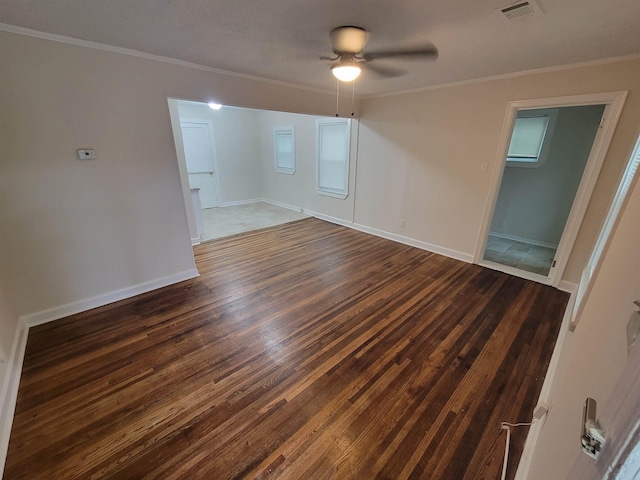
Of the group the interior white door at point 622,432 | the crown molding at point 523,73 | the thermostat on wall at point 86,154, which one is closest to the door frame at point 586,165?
the crown molding at point 523,73

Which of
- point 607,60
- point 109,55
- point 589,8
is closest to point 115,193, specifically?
point 109,55

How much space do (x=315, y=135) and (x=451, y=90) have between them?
2.79 metres

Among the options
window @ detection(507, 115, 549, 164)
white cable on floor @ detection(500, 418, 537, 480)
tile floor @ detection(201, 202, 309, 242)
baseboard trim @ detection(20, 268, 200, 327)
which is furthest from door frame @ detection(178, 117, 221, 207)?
white cable on floor @ detection(500, 418, 537, 480)

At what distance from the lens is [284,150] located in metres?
6.44

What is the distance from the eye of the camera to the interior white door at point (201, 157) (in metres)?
6.11

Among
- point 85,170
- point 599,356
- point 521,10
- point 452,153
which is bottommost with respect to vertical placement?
point 599,356

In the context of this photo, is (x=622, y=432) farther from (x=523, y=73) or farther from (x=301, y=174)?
(x=301, y=174)

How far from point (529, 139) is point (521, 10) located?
3.57 m

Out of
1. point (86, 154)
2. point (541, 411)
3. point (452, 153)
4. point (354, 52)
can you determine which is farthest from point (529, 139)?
point (86, 154)

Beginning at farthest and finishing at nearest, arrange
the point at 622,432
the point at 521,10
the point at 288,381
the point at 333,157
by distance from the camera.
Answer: the point at 333,157 → the point at 288,381 → the point at 521,10 → the point at 622,432

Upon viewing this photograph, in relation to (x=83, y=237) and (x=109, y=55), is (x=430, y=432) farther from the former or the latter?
(x=109, y=55)

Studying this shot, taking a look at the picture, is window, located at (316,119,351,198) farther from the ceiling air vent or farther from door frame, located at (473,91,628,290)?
the ceiling air vent

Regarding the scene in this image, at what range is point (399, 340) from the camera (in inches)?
87.6

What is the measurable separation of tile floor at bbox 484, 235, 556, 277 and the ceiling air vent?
303cm
